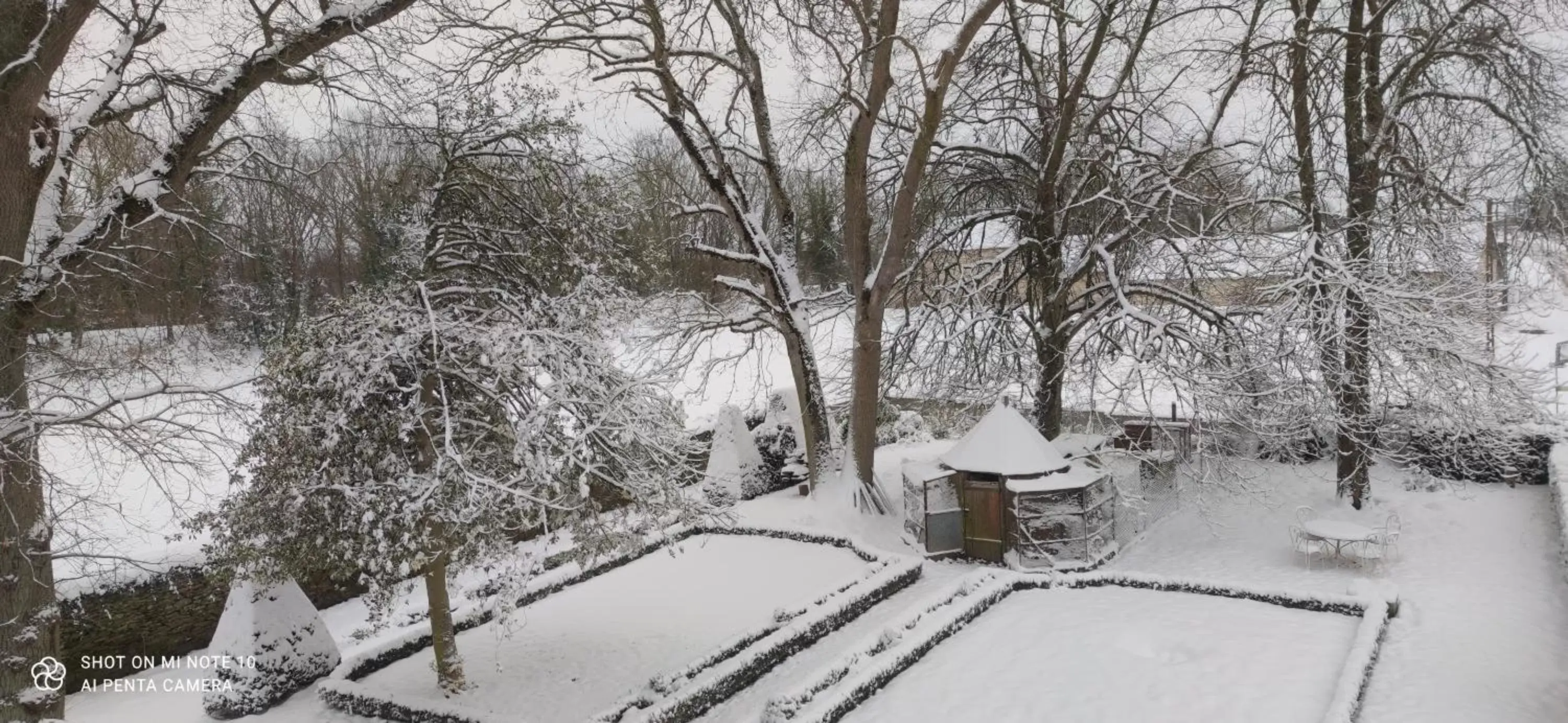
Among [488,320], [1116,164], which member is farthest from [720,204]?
[488,320]

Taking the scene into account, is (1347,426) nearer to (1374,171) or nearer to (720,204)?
(1374,171)

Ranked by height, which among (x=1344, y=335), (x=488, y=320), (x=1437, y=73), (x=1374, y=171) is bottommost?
(x=1344, y=335)

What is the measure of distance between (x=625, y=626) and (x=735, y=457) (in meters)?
6.61

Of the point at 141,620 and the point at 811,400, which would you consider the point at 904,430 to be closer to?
the point at 811,400

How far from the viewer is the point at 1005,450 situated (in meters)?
12.6

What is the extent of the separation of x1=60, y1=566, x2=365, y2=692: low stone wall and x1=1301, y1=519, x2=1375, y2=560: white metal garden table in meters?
12.3

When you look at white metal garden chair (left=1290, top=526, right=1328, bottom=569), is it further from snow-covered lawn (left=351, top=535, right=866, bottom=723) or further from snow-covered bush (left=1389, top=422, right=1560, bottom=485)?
snow-covered lawn (left=351, top=535, right=866, bottom=723)

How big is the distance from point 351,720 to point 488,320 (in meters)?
4.02

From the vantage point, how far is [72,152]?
24.7ft

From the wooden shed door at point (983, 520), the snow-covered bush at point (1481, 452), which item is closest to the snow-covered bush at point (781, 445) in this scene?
the wooden shed door at point (983, 520)

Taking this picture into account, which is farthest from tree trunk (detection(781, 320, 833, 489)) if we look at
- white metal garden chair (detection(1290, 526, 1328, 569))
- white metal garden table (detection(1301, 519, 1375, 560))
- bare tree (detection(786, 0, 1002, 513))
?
white metal garden table (detection(1301, 519, 1375, 560))

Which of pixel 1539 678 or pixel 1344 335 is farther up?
pixel 1344 335

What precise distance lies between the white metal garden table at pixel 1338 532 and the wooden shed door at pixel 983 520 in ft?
12.8

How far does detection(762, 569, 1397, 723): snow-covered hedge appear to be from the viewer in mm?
8031
